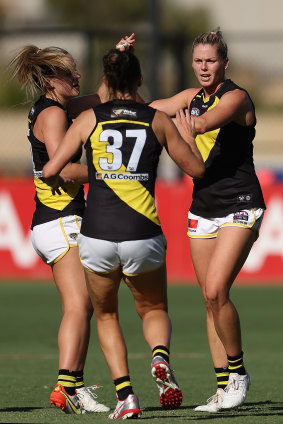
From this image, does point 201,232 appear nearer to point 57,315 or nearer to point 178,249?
point 57,315

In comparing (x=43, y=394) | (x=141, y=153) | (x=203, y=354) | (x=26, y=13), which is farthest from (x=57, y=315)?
(x=26, y=13)

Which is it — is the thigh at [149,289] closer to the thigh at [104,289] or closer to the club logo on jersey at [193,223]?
the thigh at [104,289]

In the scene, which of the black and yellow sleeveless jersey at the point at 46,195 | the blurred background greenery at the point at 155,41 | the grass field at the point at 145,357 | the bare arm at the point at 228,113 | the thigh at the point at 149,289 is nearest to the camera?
the thigh at the point at 149,289

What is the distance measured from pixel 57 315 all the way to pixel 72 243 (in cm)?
598

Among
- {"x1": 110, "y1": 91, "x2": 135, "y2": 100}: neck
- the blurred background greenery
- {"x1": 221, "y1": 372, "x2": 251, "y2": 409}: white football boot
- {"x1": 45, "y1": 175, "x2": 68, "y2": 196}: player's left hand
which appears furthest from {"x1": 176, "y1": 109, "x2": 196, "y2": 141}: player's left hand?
{"x1": 221, "y1": 372, "x2": 251, "y2": 409}: white football boot

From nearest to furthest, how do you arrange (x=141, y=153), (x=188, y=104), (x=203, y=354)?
(x=141, y=153) → (x=188, y=104) → (x=203, y=354)

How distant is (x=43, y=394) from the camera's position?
7.99 meters

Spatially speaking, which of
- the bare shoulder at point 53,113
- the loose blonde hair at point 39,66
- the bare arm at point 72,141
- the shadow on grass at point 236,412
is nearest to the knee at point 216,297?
the shadow on grass at point 236,412

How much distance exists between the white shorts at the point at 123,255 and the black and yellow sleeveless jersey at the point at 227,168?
0.86 metres

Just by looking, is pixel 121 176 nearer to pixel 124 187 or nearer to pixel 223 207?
pixel 124 187

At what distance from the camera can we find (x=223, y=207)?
283 inches

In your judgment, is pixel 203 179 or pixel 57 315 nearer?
pixel 203 179

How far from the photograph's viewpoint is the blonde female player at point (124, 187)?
20.8 ft

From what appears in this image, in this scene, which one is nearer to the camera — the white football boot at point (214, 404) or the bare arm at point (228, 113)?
the bare arm at point (228, 113)
